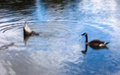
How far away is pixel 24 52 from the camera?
1252 cm

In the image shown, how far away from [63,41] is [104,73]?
5469 millimetres

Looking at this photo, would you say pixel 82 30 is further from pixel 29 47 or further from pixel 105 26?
pixel 29 47

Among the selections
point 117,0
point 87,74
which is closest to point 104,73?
point 87,74

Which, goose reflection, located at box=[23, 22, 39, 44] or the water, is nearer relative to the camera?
the water

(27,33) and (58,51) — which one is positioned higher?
(27,33)

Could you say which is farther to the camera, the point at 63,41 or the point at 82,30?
the point at 82,30

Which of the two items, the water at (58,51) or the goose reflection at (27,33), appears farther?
the goose reflection at (27,33)

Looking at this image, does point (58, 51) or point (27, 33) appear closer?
point (58, 51)

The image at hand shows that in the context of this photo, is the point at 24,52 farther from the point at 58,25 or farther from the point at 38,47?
the point at 58,25

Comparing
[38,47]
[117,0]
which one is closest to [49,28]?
[38,47]

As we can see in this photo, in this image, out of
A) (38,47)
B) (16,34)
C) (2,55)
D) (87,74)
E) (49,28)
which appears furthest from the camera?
(49,28)

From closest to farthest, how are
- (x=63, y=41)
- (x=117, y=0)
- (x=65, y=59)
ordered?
(x=65, y=59)
(x=63, y=41)
(x=117, y=0)

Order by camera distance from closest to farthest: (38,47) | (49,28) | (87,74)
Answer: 1. (87,74)
2. (38,47)
3. (49,28)

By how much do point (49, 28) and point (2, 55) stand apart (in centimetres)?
685
